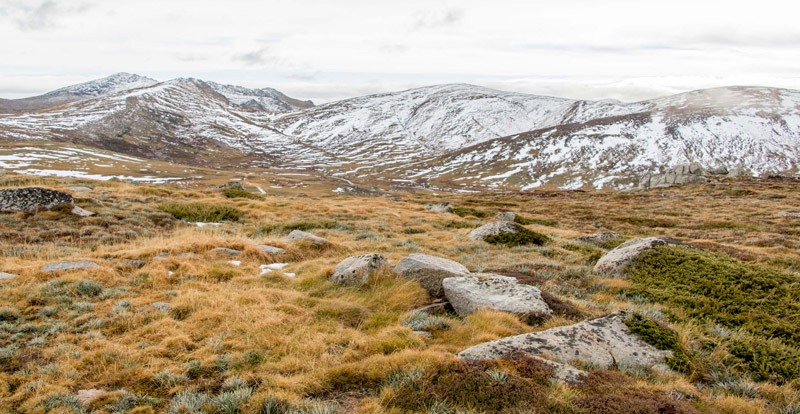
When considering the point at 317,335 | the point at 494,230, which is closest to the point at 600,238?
the point at 494,230

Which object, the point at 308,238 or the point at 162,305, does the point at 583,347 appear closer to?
the point at 162,305

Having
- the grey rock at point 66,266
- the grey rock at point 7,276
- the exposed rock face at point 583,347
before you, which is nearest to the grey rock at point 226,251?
the grey rock at point 66,266

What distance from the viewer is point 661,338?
5.96m

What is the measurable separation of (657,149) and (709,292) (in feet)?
709

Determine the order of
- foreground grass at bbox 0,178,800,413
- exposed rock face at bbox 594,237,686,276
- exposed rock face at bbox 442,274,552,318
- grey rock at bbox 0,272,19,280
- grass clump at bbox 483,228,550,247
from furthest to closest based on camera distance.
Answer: grass clump at bbox 483,228,550,247 < exposed rock face at bbox 594,237,686,276 < grey rock at bbox 0,272,19,280 < exposed rock face at bbox 442,274,552,318 < foreground grass at bbox 0,178,800,413

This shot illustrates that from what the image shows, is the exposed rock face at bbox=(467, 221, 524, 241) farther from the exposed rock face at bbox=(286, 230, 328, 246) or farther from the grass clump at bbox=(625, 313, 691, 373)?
the grass clump at bbox=(625, 313, 691, 373)

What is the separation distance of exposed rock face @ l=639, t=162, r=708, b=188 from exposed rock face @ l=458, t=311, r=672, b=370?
10255 centimetres

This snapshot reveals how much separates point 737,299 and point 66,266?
1483 centimetres

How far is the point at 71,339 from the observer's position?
599 cm

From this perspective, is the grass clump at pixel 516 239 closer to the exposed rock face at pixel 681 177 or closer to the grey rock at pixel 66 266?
the grey rock at pixel 66 266

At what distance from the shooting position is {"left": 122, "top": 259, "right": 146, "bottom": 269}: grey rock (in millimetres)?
9570

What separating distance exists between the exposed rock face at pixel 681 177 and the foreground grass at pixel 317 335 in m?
95.5

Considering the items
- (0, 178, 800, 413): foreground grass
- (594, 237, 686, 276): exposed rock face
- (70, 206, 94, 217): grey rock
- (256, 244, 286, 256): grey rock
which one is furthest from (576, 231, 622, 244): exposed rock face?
(70, 206, 94, 217): grey rock

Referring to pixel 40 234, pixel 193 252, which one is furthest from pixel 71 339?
pixel 40 234
